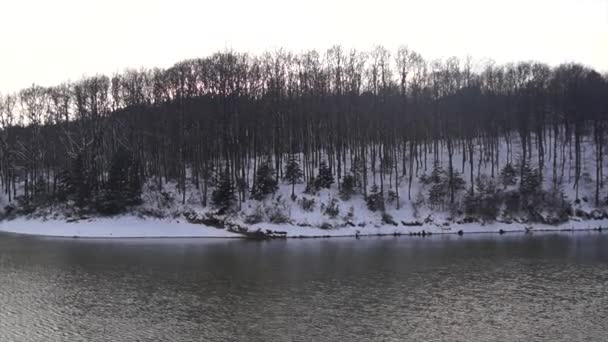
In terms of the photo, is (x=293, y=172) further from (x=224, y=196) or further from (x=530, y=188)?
(x=530, y=188)

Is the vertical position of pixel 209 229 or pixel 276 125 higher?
pixel 276 125

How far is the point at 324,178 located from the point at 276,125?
34.9 ft

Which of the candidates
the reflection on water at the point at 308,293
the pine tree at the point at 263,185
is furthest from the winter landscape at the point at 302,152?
the reflection on water at the point at 308,293

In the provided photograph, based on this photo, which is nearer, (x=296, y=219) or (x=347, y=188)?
(x=296, y=219)

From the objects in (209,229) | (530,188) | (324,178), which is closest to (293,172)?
(324,178)

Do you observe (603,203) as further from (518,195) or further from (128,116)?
(128,116)

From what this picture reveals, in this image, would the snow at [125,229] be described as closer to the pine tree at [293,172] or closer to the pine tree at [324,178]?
the pine tree at [293,172]

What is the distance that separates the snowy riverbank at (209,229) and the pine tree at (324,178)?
785 cm

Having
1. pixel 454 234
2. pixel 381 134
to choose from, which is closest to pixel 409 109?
pixel 381 134

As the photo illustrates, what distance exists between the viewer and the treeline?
6431cm

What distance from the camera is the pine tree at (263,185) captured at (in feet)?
194

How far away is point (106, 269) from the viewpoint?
34594 mm

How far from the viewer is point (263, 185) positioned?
59312 mm

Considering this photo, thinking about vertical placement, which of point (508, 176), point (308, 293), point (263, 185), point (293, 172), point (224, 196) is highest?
point (293, 172)
